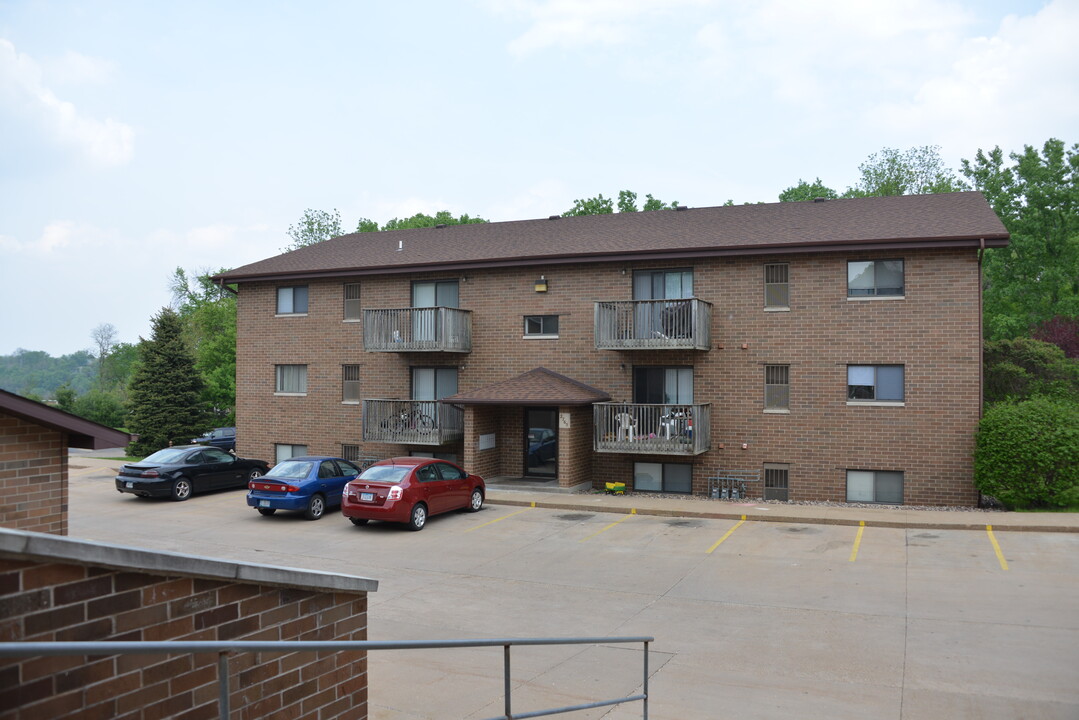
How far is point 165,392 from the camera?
123 feet

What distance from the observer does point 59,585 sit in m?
3.20

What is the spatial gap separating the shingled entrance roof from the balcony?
149 centimetres

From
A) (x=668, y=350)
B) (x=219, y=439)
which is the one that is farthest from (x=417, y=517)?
(x=219, y=439)

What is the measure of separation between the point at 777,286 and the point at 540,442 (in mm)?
8523

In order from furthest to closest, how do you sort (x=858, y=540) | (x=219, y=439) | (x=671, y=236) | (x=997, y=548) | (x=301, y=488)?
(x=219, y=439), (x=671, y=236), (x=301, y=488), (x=858, y=540), (x=997, y=548)

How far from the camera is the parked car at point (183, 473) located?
22.3 meters

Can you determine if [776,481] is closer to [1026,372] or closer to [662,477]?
[662,477]

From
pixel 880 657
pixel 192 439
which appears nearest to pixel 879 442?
pixel 880 657

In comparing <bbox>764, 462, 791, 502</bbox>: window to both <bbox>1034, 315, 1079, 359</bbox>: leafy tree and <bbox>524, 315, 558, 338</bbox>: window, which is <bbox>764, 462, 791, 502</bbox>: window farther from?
<bbox>1034, 315, 1079, 359</bbox>: leafy tree

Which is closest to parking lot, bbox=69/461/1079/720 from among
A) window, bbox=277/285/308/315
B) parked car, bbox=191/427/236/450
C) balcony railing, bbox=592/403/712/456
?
balcony railing, bbox=592/403/712/456

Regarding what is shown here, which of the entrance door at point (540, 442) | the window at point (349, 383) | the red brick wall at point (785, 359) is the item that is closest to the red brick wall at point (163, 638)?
the red brick wall at point (785, 359)

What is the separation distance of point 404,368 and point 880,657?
19.5m

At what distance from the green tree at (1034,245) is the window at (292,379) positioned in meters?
30.3

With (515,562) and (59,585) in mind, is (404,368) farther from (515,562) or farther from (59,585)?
(59,585)
